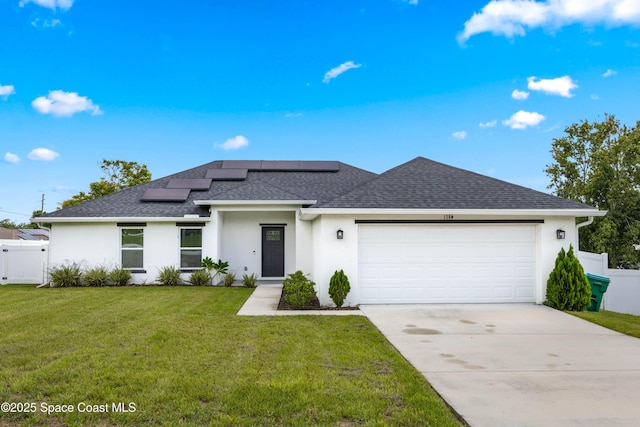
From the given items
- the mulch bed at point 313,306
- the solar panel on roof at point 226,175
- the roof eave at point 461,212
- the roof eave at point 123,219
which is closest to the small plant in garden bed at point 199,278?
the roof eave at point 123,219

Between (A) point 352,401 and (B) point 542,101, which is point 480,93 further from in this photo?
(A) point 352,401

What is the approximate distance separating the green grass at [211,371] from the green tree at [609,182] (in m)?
21.9

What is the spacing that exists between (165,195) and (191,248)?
2.63 meters

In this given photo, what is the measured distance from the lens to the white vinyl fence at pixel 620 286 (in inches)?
461

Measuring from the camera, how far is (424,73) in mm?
18031

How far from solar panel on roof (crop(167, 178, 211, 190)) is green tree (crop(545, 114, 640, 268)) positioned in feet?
69.2

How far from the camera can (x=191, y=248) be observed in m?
15.1

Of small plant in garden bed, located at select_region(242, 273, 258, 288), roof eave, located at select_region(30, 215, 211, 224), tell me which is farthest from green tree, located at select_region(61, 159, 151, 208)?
small plant in garden bed, located at select_region(242, 273, 258, 288)

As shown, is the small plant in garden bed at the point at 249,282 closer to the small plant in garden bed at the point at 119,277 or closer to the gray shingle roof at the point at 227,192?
the gray shingle roof at the point at 227,192

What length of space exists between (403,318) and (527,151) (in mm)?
16615

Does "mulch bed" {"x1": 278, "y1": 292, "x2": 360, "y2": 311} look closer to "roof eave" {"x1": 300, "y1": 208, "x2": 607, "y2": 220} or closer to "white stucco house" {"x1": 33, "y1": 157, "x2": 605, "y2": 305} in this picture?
"white stucco house" {"x1": 33, "y1": 157, "x2": 605, "y2": 305}

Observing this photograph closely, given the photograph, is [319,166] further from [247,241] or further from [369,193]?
[369,193]

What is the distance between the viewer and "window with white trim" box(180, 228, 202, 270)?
A: 15.1m

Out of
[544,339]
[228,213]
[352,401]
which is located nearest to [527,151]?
[228,213]
